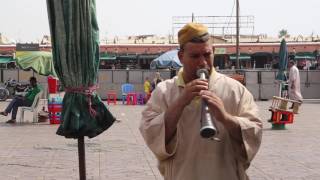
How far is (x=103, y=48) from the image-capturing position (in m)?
49.8

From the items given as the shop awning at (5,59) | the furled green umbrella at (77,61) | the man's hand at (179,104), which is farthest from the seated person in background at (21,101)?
the shop awning at (5,59)

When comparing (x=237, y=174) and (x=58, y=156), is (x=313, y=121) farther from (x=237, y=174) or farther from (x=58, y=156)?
(x=237, y=174)

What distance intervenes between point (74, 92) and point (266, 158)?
4254 mm

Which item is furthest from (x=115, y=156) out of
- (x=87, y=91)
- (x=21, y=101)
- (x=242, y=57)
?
(x=242, y=57)

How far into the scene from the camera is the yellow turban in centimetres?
298

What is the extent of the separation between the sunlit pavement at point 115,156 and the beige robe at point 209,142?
489 centimetres

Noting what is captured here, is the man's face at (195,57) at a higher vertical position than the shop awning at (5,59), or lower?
higher

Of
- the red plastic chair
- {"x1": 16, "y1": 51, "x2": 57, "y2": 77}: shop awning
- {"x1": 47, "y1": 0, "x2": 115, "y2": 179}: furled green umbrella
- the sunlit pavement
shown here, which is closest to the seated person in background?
the sunlit pavement

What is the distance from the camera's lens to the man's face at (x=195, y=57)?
293 centimetres

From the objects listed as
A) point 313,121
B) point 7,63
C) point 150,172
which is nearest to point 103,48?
point 7,63

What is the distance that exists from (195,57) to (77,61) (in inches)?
134

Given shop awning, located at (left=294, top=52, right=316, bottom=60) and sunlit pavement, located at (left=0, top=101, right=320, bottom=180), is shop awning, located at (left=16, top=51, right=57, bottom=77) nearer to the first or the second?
sunlit pavement, located at (left=0, top=101, right=320, bottom=180)

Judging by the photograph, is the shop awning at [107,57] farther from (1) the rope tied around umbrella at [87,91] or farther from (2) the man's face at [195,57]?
(2) the man's face at [195,57]

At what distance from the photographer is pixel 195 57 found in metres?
2.93
